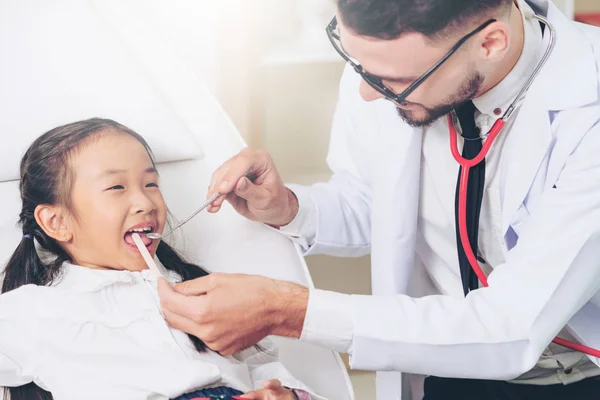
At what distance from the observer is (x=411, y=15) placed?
1092 millimetres

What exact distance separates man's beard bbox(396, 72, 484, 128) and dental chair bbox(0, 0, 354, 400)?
329 millimetres

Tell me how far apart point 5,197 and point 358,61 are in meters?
0.62

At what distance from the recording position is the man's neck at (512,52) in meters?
1.22

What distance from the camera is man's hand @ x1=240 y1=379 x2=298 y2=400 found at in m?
1.06

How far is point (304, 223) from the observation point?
4.62 ft

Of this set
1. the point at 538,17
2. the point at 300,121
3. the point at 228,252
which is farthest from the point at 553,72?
the point at 300,121

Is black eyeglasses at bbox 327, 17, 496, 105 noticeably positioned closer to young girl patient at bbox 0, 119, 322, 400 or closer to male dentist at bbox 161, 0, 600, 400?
male dentist at bbox 161, 0, 600, 400

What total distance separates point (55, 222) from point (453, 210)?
643mm

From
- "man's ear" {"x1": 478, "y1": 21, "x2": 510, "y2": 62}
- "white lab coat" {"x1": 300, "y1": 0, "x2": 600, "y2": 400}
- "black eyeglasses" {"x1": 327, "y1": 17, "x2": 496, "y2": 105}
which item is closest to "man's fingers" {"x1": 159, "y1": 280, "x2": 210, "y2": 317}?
"white lab coat" {"x1": 300, "y1": 0, "x2": 600, "y2": 400}

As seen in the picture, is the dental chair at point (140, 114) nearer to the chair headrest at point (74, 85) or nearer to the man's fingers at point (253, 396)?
the chair headrest at point (74, 85)

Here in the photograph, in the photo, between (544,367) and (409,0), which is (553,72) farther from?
(544,367)

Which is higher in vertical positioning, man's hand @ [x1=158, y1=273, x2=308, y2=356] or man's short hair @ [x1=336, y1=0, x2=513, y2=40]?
man's short hair @ [x1=336, y1=0, x2=513, y2=40]

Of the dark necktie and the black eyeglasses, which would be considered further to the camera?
the dark necktie

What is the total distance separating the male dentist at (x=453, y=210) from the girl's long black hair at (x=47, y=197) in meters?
0.15
